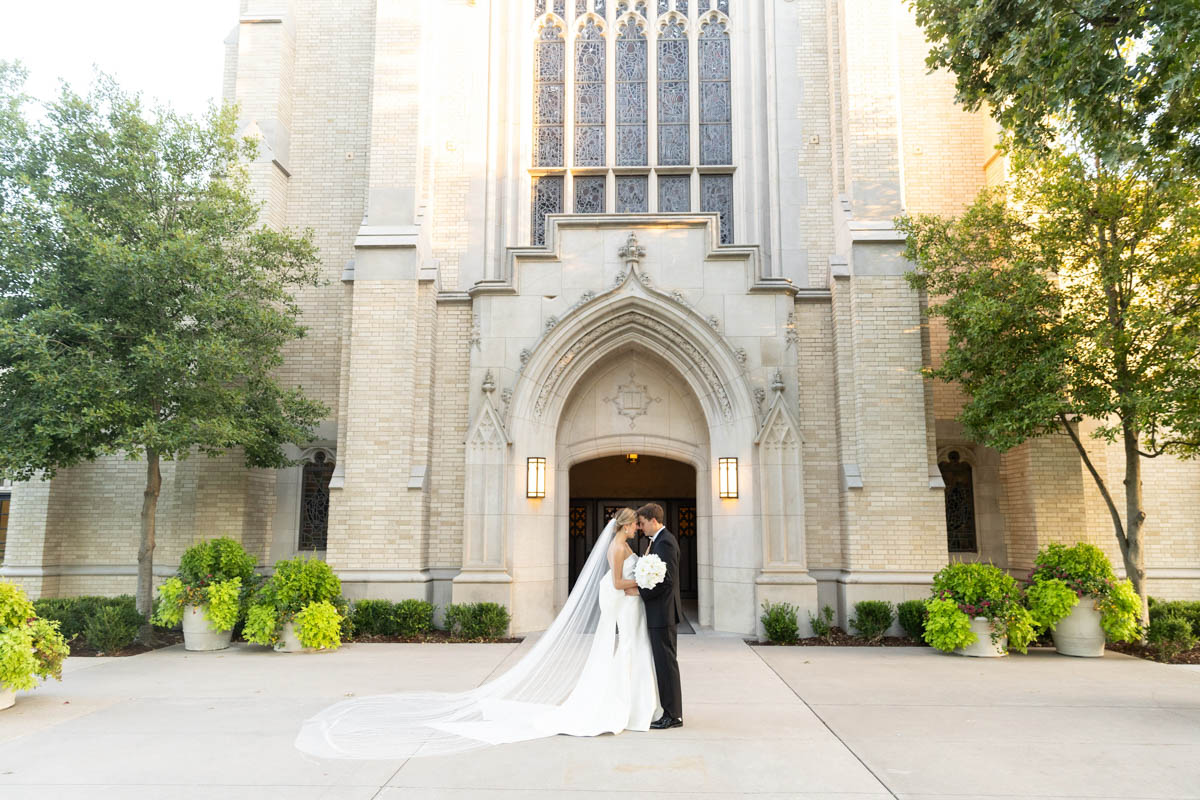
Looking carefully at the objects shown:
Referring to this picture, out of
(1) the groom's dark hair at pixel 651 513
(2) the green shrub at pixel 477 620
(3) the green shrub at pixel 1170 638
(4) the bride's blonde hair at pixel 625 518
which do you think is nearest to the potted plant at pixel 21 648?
(2) the green shrub at pixel 477 620

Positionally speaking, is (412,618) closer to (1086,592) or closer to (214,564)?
(214,564)

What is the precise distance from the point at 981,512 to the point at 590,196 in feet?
32.0

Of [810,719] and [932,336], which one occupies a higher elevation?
[932,336]

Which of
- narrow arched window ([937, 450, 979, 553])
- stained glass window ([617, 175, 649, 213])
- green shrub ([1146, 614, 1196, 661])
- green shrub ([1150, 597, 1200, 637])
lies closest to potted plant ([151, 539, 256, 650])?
stained glass window ([617, 175, 649, 213])

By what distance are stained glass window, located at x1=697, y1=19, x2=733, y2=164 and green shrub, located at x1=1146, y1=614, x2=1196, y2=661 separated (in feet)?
35.1

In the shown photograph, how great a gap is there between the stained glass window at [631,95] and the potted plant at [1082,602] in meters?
10.3

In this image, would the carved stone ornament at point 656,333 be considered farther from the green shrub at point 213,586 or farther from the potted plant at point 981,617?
the green shrub at point 213,586

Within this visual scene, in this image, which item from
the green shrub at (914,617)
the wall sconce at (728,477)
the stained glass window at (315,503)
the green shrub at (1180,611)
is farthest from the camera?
the stained glass window at (315,503)

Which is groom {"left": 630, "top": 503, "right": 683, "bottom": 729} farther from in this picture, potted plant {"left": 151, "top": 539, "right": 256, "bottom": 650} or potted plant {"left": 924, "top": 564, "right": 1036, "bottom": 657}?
potted plant {"left": 151, "top": 539, "right": 256, "bottom": 650}

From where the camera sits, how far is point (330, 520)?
12.6 m

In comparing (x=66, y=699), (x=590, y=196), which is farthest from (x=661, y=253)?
(x=66, y=699)

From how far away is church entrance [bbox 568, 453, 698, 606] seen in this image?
17.7 meters

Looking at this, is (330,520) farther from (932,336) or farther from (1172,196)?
(1172,196)

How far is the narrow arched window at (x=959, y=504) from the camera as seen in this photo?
1398cm
